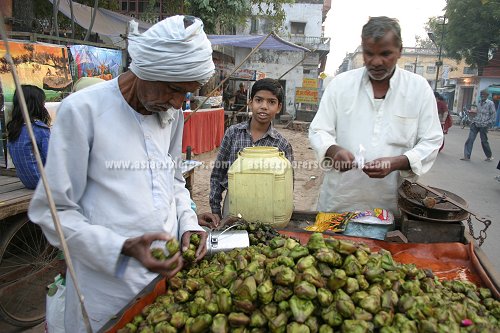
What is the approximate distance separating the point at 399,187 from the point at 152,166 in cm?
152

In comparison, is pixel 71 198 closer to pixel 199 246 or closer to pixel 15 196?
pixel 199 246

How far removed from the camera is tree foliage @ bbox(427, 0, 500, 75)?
26.9 meters

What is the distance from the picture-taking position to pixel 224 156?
3012 millimetres

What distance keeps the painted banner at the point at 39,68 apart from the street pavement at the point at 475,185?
8.48 feet

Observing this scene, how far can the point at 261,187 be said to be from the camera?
83.4 inches

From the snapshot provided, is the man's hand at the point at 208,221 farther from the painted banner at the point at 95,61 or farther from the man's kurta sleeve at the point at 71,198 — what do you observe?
the painted banner at the point at 95,61

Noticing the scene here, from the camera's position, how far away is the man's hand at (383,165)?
201cm

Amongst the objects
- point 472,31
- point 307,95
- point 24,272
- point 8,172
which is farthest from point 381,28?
point 472,31

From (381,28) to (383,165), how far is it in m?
0.73

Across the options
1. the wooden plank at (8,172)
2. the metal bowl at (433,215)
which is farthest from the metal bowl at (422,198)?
the wooden plank at (8,172)

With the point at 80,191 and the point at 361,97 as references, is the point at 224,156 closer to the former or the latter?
the point at 361,97

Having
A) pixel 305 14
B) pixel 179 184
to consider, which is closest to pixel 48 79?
pixel 179 184

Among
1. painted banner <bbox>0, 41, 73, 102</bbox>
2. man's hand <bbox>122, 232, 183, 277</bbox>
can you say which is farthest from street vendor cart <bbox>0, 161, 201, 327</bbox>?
man's hand <bbox>122, 232, 183, 277</bbox>

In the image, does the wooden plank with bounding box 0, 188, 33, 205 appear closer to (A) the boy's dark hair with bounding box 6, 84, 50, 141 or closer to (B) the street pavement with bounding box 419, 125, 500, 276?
(A) the boy's dark hair with bounding box 6, 84, 50, 141
